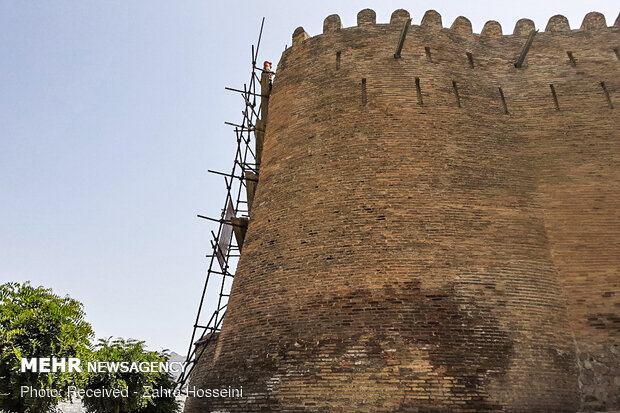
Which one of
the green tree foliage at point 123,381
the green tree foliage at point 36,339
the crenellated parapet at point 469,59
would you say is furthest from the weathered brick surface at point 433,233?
the green tree foliage at point 36,339

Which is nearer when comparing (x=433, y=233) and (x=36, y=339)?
(x=36, y=339)

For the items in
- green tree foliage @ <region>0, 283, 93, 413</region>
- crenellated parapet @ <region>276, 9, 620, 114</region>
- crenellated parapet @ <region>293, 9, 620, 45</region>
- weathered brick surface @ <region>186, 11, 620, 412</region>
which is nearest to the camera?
green tree foliage @ <region>0, 283, 93, 413</region>

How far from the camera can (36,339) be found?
7457 mm

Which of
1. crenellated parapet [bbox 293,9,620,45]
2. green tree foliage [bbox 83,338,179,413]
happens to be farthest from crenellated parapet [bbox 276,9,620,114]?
green tree foliage [bbox 83,338,179,413]

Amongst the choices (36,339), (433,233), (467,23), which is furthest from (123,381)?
(467,23)

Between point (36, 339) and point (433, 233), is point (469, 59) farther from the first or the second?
point (36, 339)

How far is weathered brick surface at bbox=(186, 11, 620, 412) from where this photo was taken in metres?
7.90

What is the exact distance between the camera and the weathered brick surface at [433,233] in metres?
7.90

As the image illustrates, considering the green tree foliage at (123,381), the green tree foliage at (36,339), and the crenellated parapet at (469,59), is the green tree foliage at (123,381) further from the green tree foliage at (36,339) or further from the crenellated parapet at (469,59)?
the crenellated parapet at (469,59)

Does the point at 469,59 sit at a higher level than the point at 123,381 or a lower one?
higher

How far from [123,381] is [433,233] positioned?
18.4 feet

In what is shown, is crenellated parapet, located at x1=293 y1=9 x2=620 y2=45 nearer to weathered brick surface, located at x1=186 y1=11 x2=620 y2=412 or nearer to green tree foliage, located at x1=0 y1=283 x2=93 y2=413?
weathered brick surface, located at x1=186 y1=11 x2=620 y2=412

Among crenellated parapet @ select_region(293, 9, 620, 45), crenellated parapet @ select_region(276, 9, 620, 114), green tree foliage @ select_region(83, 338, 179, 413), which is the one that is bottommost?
green tree foliage @ select_region(83, 338, 179, 413)

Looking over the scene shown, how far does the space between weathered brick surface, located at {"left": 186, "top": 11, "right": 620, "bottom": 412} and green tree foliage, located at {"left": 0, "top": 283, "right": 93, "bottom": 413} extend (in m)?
2.31
